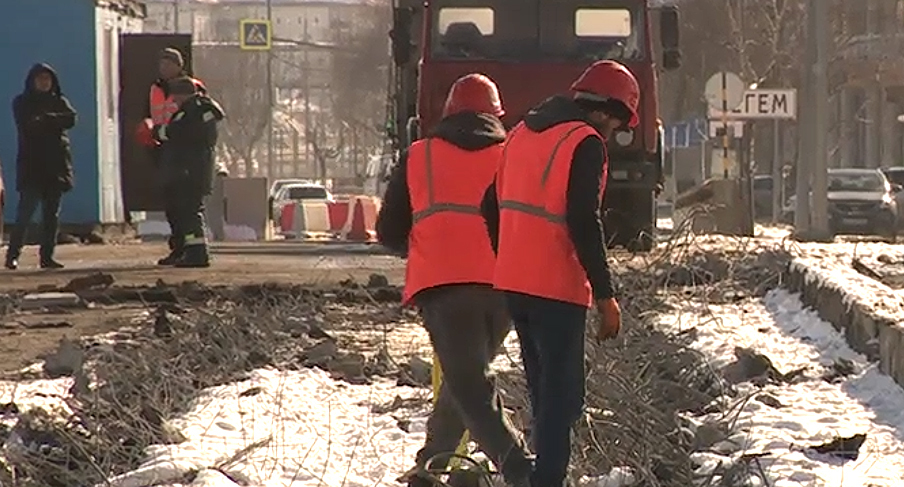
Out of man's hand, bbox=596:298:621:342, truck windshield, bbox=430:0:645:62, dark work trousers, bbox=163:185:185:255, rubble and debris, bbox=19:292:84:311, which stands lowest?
rubble and debris, bbox=19:292:84:311

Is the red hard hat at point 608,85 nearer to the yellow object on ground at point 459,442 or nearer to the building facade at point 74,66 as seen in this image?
the yellow object on ground at point 459,442

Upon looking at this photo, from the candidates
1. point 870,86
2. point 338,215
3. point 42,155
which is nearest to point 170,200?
point 42,155

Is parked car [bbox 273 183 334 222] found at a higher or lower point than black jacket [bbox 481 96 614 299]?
lower

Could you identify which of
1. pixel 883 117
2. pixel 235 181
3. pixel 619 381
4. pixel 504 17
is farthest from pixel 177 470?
pixel 883 117

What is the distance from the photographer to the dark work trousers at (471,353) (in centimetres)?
690

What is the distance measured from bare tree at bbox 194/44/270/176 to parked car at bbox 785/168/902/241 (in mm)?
44782

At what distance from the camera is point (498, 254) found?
677cm

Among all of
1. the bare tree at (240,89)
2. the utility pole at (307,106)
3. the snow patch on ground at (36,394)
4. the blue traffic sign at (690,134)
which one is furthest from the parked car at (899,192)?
the bare tree at (240,89)

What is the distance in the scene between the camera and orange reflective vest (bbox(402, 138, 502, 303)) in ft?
23.0

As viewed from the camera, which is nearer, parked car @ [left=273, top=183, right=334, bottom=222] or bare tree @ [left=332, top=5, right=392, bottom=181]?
parked car @ [left=273, top=183, right=334, bottom=222]

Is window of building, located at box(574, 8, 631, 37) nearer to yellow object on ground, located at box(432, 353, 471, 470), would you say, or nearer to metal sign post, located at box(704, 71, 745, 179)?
metal sign post, located at box(704, 71, 745, 179)

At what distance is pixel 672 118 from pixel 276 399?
51283 mm

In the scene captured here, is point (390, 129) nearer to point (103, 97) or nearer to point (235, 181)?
point (103, 97)

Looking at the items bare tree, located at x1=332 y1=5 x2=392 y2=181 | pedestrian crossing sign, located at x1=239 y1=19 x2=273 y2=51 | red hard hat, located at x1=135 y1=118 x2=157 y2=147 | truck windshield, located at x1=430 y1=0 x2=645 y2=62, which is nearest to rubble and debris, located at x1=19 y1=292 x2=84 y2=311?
red hard hat, located at x1=135 y1=118 x2=157 y2=147
